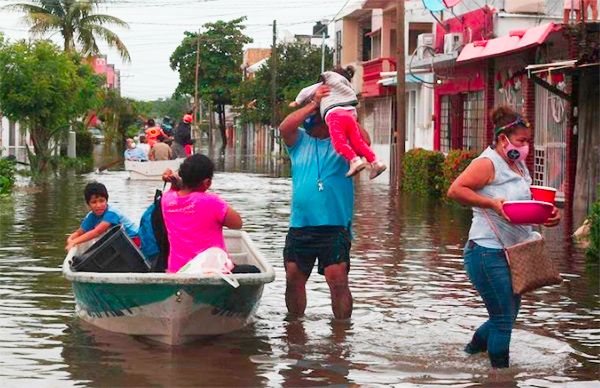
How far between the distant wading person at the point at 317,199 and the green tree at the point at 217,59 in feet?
278

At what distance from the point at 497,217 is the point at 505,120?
0.65 metres

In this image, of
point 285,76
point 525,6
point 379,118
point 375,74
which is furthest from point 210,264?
point 285,76

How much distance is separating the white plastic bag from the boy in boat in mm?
1698

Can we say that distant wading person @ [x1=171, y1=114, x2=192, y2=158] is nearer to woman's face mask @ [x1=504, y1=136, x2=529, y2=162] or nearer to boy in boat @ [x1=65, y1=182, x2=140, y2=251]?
boy in boat @ [x1=65, y1=182, x2=140, y2=251]


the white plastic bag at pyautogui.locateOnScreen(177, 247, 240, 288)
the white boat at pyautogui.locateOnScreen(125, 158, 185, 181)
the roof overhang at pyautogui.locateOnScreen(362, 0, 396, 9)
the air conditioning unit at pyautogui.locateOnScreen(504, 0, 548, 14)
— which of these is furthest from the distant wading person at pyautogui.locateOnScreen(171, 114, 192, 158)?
the white plastic bag at pyautogui.locateOnScreen(177, 247, 240, 288)

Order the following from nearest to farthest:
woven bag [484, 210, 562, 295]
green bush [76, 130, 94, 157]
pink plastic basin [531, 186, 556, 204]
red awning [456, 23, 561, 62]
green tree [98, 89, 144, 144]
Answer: woven bag [484, 210, 562, 295] < pink plastic basin [531, 186, 556, 204] < red awning [456, 23, 561, 62] < green bush [76, 130, 94, 157] < green tree [98, 89, 144, 144]

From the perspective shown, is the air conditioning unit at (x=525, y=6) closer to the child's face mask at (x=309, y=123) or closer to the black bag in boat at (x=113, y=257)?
the child's face mask at (x=309, y=123)

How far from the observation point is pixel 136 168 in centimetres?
3500

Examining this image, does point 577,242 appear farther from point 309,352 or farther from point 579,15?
point 309,352

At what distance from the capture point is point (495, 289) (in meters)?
8.24

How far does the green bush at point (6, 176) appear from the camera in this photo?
1029 inches

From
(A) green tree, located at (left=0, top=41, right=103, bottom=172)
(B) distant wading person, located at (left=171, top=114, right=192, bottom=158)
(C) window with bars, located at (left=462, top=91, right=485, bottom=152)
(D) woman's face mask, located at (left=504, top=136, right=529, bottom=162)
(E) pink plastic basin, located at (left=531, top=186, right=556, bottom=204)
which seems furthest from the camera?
(A) green tree, located at (left=0, top=41, right=103, bottom=172)

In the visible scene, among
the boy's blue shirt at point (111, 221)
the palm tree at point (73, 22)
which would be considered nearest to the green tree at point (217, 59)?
the palm tree at point (73, 22)

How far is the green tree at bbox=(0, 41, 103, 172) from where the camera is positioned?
35.5 metres
